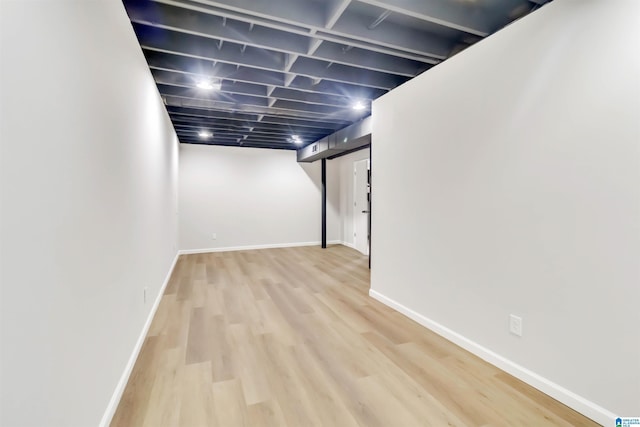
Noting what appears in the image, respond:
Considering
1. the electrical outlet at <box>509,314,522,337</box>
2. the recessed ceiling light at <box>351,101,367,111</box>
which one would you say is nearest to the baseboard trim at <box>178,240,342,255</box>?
the recessed ceiling light at <box>351,101,367,111</box>

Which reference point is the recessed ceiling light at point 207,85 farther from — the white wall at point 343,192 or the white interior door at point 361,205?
the white wall at point 343,192

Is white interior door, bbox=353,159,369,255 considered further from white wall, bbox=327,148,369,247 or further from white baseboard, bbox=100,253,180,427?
white baseboard, bbox=100,253,180,427

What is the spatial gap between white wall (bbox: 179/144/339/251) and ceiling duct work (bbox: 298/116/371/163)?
2.66 ft

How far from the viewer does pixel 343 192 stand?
7.23 metres

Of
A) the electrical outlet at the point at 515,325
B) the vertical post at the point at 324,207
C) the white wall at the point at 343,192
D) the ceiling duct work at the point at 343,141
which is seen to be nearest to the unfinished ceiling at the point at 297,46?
the ceiling duct work at the point at 343,141

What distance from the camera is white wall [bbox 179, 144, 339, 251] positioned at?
6188mm

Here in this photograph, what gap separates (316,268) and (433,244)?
2.63 m

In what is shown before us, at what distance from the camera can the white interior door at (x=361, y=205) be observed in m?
6.17

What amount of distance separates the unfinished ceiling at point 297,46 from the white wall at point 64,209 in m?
0.58

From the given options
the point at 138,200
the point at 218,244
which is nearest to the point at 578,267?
the point at 138,200

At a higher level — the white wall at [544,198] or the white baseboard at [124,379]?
the white wall at [544,198]

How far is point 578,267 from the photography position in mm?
1612

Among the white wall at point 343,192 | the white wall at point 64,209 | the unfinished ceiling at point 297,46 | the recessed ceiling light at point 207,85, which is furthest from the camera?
the white wall at point 343,192

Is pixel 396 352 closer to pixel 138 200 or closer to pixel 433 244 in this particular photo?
pixel 433 244
